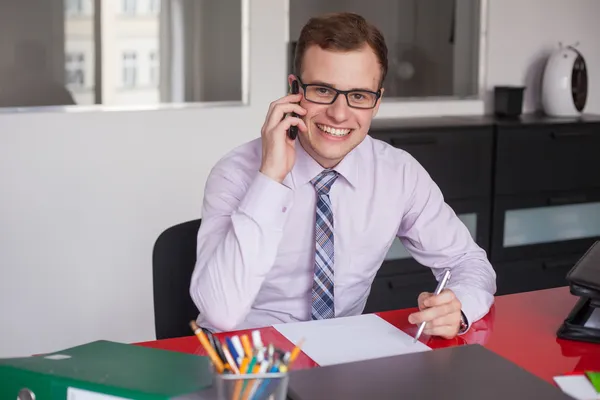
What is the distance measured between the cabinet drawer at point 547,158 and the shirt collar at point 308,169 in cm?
182

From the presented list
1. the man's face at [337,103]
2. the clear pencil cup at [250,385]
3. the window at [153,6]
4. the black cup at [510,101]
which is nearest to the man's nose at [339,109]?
the man's face at [337,103]

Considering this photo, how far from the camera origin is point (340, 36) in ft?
6.24

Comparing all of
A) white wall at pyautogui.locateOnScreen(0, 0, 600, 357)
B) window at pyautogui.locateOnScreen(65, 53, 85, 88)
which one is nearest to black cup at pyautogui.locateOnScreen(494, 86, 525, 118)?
white wall at pyautogui.locateOnScreen(0, 0, 600, 357)

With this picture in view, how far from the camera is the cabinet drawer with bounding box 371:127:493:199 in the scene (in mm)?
3514

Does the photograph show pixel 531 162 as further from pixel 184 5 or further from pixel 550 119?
pixel 184 5

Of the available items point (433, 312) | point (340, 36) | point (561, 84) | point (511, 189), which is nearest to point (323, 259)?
point (433, 312)

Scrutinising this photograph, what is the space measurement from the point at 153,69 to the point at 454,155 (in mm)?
1323

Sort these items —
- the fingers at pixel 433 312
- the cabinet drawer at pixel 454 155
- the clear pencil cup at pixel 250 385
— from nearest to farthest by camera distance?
the clear pencil cup at pixel 250 385
the fingers at pixel 433 312
the cabinet drawer at pixel 454 155

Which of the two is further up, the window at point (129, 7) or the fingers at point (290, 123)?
the window at point (129, 7)

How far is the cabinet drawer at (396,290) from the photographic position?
11.5ft

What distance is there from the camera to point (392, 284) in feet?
11.6

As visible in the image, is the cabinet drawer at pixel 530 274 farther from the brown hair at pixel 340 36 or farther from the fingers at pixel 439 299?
the fingers at pixel 439 299

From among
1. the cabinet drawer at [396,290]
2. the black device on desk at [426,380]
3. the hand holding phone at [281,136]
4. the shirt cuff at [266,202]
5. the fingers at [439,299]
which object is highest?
the hand holding phone at [281,136]

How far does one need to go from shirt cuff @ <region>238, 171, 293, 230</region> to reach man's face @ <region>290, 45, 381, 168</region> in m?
0.20
